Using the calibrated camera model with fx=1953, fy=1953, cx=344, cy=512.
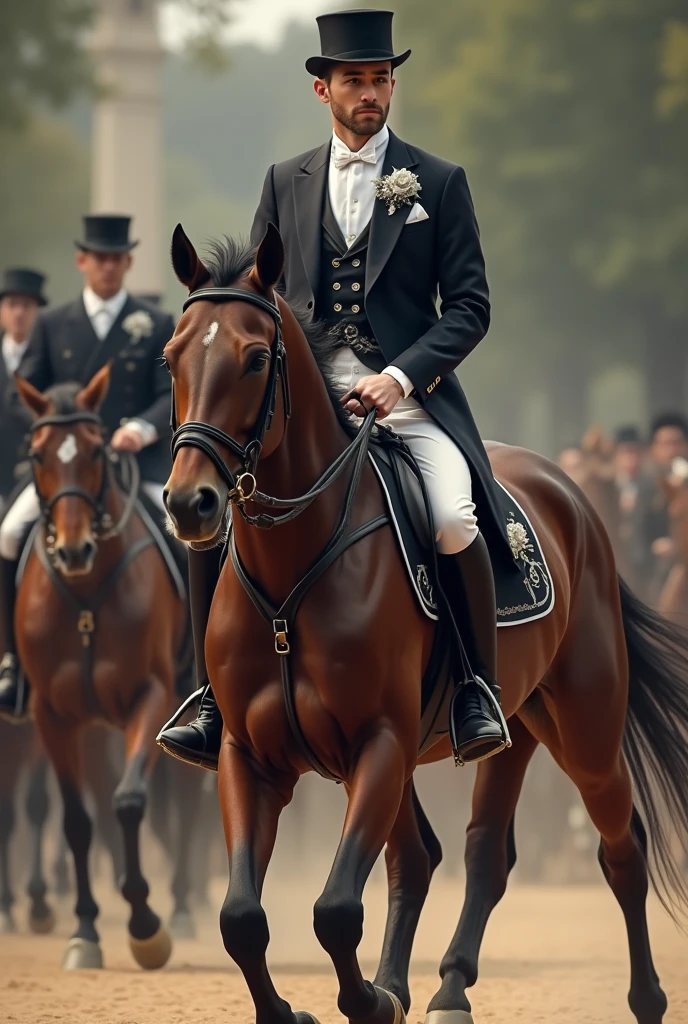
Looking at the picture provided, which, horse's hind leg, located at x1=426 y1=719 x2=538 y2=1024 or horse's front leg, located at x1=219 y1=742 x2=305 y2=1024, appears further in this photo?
horse's hind leg, located at x1=426 y1=719 x2=538 y2=1024

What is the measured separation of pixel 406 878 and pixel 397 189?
280 centimetres

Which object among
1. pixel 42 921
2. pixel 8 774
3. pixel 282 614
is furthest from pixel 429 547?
pixel 8 774

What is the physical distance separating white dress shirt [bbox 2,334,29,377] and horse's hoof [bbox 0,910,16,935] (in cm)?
364

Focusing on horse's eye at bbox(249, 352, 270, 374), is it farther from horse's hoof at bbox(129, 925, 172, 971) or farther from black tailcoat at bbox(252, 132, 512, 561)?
horse's hoof at bbox(129, 925, 172, 971)

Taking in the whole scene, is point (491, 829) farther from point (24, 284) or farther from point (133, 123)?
point (133, 123)

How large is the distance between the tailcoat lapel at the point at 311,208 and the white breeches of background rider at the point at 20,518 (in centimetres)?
440

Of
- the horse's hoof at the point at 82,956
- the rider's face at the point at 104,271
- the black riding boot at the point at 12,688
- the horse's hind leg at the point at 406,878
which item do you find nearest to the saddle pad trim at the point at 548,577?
the horse's hind leg at the point at 406,878

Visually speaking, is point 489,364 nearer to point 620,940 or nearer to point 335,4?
point 335,4

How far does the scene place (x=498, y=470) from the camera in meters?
8.01

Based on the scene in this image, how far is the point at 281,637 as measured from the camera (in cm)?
607

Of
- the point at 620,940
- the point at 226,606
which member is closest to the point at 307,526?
the point at 226,606

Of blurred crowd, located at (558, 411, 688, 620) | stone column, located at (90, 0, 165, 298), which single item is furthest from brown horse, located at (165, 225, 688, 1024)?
stone column, located at (90, 0, 165, 298)

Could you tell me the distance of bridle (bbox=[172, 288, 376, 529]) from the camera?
549 centimetres

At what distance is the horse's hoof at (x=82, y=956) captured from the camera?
33.2 ft
